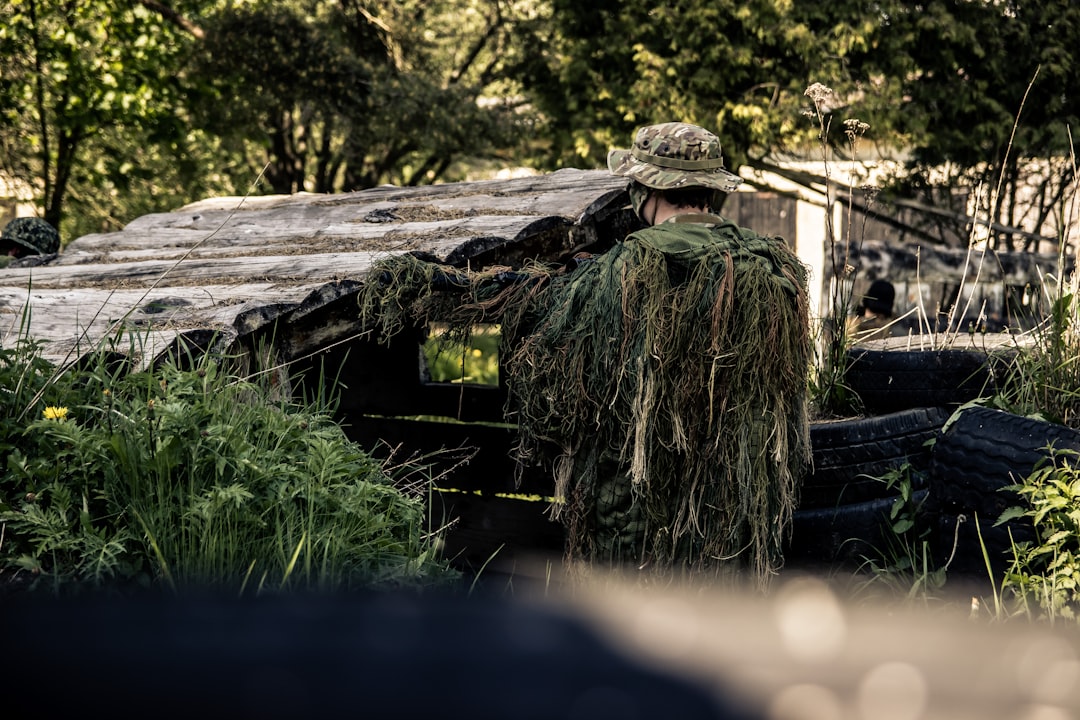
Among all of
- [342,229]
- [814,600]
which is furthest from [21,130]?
[814,600]

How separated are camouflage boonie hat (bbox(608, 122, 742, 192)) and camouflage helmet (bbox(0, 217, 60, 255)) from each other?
533 cm

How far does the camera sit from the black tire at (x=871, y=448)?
14.6 feet

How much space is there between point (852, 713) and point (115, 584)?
7.06 feet

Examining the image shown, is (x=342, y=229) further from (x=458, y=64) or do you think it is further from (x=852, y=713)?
(x=458, y=64)

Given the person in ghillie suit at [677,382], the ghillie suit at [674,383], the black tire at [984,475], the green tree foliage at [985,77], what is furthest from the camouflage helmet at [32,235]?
the green tree foliage at [985,77]

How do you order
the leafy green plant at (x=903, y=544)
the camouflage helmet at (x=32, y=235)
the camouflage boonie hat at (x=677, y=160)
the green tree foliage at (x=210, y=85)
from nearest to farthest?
the camouflage boonie hat at (x=677, y=160)
the leafy green plant at (x=903, y=544)
the camouflage helmet at (x=32, y=235)
the green tree foliage at (x=210, y=85)

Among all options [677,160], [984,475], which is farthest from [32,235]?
[984,475]

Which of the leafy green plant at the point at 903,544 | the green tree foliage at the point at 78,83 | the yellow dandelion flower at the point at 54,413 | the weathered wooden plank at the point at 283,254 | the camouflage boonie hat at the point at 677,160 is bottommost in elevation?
the leafy green plant at the point at 903,544

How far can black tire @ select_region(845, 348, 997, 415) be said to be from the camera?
4.54 m

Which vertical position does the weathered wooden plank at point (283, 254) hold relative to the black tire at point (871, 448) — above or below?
above

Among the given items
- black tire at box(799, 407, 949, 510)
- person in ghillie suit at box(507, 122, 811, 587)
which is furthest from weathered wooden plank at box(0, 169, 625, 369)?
black tire at box(799, 407, 949, 510)

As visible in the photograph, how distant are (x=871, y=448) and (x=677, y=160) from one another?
157cm

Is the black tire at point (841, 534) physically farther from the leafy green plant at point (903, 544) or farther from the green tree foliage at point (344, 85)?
the green tree foliage at point (344, 85)

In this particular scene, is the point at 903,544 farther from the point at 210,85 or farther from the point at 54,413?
the point at 210,85
